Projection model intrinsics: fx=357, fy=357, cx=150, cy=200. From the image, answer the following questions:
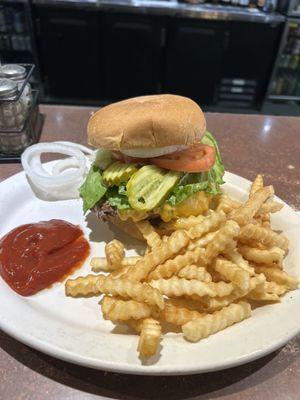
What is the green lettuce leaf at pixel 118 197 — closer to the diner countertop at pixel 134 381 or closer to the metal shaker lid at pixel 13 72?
the diner countertop at pixel 134 381

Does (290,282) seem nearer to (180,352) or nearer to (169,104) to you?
(180,352)

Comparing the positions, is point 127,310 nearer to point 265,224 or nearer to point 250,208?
point 250,208

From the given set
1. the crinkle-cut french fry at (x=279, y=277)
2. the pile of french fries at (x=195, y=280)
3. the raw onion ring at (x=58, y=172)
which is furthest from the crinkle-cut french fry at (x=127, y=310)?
the raw onion ring at (x=58, y=172)

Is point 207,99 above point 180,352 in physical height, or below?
below

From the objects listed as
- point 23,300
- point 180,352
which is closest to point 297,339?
point 180,352

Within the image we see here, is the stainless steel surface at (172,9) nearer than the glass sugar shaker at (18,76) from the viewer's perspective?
No

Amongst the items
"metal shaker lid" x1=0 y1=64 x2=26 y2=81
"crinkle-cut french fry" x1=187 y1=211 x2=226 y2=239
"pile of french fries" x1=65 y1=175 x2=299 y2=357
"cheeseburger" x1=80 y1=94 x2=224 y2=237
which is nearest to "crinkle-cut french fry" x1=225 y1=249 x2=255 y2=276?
"pile of french fries" x1=65 y1=175 x2=299 y2=357

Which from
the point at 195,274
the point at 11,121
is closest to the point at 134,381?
the point at 195,274
